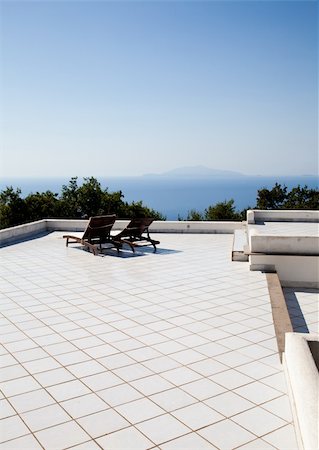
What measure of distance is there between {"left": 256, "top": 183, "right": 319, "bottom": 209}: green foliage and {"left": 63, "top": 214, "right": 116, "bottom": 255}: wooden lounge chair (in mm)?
27201

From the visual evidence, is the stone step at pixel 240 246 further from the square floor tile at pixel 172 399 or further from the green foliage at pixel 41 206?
the green foliage at pixel 41 206

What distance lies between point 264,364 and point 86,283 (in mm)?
3556

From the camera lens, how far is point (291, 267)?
25.1ft

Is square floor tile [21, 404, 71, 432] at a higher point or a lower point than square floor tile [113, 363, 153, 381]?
lower

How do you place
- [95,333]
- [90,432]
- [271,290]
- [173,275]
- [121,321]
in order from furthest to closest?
[173,275] < [271,290] < [121,321] < [95,333] < [90,432]

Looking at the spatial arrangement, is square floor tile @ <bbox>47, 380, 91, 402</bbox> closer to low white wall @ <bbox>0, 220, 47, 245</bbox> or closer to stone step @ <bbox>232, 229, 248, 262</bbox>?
stone step @ <bbox>232, 229, 248, 262</bbox>

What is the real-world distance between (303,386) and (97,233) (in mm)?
7301

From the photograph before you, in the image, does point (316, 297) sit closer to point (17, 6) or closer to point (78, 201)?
point (17, 6)

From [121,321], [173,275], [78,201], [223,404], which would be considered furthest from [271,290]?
[78,201]

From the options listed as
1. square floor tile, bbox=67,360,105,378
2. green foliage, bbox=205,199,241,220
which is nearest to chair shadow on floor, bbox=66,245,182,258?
square floor tile, bbox=67,360,105,378

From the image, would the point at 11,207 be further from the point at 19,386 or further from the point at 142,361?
the point at 19,386

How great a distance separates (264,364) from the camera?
12.9 ft

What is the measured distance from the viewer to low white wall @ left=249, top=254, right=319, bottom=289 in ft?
25.0

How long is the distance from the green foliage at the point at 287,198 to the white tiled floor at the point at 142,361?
29.7 metres
